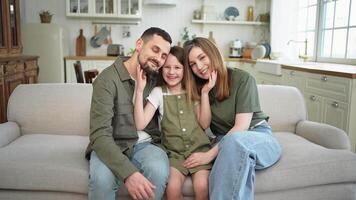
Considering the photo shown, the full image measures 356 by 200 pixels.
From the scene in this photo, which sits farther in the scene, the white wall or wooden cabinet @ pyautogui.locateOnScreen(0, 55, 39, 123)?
the white wall

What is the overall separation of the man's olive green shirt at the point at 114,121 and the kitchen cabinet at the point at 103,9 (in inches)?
150

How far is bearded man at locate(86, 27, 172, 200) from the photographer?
1.50 m

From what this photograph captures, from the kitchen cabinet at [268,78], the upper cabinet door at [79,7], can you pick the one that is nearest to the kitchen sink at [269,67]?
the kitchen cabinet at [268,78]

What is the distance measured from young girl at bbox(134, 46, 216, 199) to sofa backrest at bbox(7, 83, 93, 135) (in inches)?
25.7

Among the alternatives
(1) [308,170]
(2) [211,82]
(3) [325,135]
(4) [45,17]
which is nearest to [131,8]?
(4) [45,17]

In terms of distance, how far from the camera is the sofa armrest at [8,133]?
1.99 m

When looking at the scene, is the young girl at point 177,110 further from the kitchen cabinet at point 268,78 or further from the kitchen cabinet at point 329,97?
the kitchen cabinet at point 268,78

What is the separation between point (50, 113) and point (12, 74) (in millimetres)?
1759

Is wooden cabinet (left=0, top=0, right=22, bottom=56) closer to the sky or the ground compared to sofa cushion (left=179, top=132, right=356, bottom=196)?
closer to the sky

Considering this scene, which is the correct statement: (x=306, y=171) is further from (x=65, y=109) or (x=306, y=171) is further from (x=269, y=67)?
(x=269, y=67)

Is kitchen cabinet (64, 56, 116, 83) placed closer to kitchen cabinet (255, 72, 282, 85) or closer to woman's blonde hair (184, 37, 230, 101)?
kitchen cabinet (255, 72, 282, 85)

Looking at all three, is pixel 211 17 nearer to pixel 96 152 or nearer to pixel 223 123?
pixel 223 123

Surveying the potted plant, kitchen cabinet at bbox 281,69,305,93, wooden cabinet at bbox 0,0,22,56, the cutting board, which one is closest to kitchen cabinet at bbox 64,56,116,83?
the cutting board

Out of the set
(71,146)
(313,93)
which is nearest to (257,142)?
(71,146)
